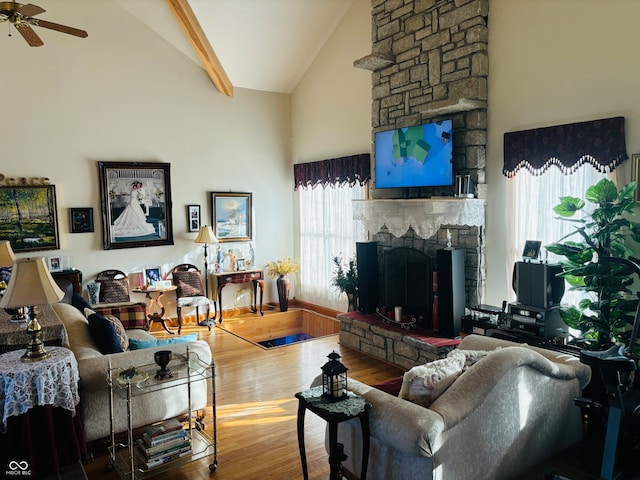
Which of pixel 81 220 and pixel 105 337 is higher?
pixel 81 220

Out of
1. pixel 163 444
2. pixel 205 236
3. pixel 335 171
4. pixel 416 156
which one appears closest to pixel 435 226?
pixel 416 156

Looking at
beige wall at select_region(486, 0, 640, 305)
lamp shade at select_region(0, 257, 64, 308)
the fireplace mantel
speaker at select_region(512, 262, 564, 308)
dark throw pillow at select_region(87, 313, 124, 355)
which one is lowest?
dark throw pillow at select_region(87, 313, 124, 355)

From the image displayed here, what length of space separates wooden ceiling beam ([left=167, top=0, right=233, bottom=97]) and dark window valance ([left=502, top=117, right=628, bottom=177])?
4.45m

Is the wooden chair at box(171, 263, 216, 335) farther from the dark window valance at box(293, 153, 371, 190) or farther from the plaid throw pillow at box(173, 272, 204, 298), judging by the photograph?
the dark window valance at box(293, 153, 371, 190)

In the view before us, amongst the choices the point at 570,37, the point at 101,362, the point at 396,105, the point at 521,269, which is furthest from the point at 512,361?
the point at 396,105

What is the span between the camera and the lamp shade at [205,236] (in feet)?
23.4

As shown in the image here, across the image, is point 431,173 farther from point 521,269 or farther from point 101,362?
point 101,362

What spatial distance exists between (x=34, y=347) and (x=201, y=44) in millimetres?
5090

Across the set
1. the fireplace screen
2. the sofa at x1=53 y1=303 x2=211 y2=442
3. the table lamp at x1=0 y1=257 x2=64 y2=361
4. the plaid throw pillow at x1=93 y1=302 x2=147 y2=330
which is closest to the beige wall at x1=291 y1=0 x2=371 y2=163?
the fireplace screen

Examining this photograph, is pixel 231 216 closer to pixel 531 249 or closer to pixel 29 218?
pixel 29 218

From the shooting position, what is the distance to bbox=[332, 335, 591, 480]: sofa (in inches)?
97.3

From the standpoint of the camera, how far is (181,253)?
290 inches

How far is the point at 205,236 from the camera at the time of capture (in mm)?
7156

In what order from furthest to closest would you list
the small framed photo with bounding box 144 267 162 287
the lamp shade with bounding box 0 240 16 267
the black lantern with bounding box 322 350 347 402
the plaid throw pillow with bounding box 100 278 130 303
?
the small framed photo with bounding box 144 267 162 287 < the plaid throw pillow with bounding box 100 278 130 303 < the lamp shade with bounding box 0 240 16 267 < the black lantern with bounding box 322 350 347 402
